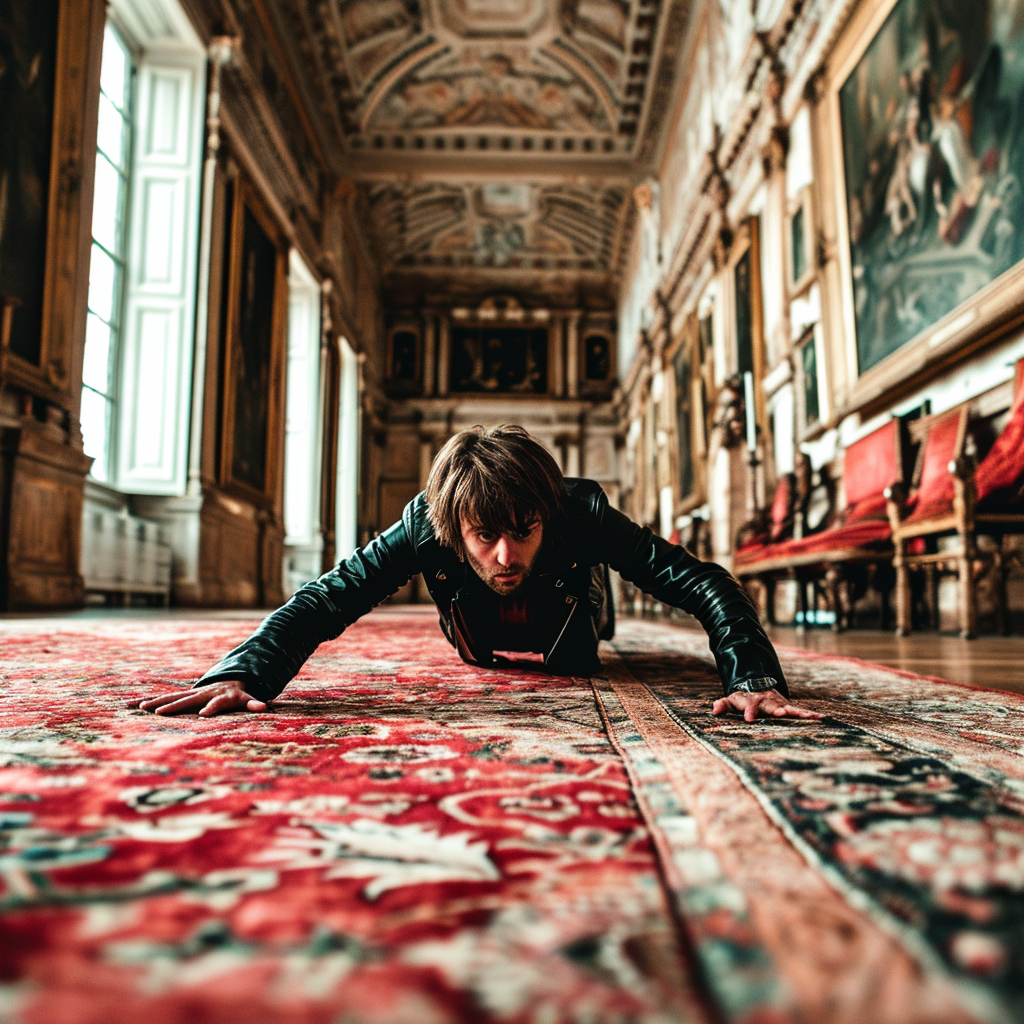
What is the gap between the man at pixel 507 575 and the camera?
1677 millimetres

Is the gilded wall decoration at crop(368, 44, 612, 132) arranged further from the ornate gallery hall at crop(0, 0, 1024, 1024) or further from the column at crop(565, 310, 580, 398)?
the column at crop(565, 310, 580, 398)

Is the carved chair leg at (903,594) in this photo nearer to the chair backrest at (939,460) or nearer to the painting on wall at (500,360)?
the chair backrest at (939,460)

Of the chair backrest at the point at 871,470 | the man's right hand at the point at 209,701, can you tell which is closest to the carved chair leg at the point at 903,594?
the chair backrest at the point at 871,470

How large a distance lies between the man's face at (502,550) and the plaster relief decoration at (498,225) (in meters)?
16.4

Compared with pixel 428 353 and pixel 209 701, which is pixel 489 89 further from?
pixel 209 701

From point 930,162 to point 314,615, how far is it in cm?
503

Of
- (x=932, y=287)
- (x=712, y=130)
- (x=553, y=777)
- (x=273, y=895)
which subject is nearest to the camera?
(x=273, y=895)

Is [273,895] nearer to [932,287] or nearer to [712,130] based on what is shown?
[932,287]

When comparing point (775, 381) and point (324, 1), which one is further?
point (324, 1)

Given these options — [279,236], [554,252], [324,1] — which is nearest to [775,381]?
[279,236]

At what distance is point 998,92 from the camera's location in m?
4.23

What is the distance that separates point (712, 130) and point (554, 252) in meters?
10.3

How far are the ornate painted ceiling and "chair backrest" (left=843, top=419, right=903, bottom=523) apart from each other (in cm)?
905

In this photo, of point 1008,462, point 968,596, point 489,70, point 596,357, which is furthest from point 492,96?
point 968,596
